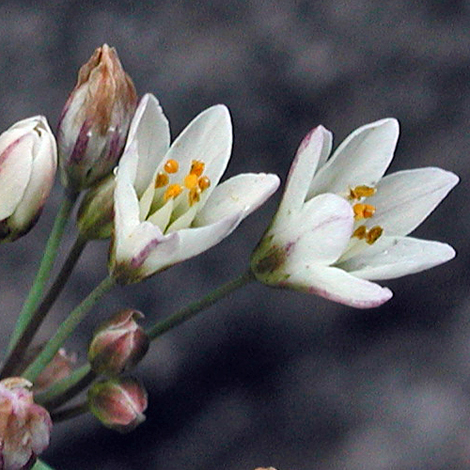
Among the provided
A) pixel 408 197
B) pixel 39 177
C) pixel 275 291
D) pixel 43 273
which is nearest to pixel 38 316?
pixel 43 273

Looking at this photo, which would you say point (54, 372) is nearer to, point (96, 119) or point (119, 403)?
point (119, 403)

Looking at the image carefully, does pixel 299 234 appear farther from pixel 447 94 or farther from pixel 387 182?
pixel 447 94

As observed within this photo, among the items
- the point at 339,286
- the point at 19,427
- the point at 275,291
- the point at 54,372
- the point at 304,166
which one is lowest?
the point at 275,291

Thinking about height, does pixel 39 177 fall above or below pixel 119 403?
above

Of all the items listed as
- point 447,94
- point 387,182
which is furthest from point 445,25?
point 387,182

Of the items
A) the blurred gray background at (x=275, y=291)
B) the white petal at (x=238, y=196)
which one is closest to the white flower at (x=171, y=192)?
the white petal at (x=238, y=196)

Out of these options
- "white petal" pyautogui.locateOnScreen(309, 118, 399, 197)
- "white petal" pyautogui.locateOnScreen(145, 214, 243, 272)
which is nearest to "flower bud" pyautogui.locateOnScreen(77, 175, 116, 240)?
"white petal" pyautogui.locateOnScreen(145, 214, 243, 272)

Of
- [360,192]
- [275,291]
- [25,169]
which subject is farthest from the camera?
[275,291]
